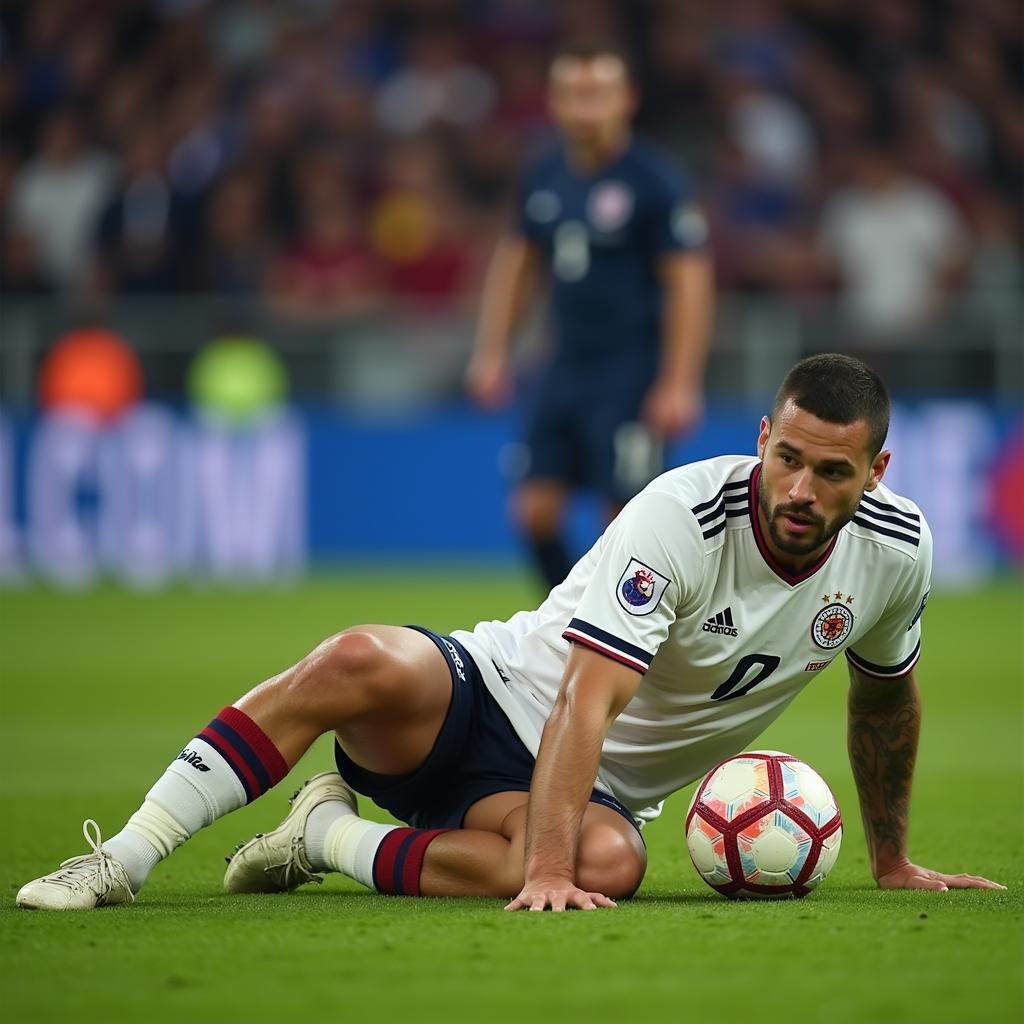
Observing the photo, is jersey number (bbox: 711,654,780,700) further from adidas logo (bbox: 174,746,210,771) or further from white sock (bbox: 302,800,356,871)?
adidas logo (bbox: 174,746,210,771)

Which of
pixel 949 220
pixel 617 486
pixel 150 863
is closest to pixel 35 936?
pixel 150 863

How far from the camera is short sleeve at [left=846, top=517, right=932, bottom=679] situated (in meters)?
4.52

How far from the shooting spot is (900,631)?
4.56 m

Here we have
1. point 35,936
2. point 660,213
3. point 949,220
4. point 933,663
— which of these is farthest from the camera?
point 949,220

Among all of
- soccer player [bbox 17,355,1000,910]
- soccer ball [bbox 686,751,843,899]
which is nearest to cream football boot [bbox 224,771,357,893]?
soccer player [bbox 17,355,1000,910]

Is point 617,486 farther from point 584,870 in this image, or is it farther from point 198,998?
point 198,998

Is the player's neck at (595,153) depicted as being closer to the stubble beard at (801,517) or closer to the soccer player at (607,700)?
the soccer player at (607,700)

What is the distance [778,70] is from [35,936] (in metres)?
15.1

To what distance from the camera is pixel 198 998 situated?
10.8ft

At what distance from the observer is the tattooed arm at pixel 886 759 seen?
4.73 metres

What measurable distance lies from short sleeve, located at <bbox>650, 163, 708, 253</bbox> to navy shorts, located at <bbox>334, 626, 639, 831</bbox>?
4.28 meters

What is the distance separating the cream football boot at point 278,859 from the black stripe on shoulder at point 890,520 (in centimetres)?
143

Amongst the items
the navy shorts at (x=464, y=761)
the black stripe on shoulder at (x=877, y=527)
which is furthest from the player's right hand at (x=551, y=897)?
the black stripe on shoulder at (x=877, y=527)

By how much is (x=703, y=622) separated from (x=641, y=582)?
0.86ft
